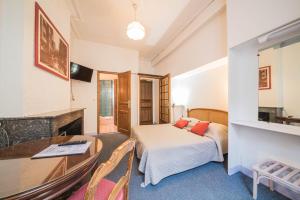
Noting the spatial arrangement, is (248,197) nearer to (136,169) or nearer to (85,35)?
(136,169)

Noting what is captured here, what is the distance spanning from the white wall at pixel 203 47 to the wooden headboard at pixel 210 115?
1.19 meters

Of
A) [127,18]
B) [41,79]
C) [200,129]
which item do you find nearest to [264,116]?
[200,129]

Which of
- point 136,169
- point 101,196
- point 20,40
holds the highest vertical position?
point 20,40

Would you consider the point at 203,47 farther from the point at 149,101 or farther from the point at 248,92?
the point at 149,101

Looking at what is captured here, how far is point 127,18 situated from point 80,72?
81.5 inches

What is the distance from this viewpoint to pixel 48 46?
5.67 ft

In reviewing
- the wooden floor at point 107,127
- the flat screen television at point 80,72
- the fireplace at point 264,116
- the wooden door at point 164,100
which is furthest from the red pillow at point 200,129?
the flat screen television at point 80,72

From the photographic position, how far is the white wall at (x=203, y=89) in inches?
116

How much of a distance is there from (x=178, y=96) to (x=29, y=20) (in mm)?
3997

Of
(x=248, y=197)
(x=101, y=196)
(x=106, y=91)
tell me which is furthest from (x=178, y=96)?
(x=106, y=91)

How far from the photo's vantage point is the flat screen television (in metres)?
3.61

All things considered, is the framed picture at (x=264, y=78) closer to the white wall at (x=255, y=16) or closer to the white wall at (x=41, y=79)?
the white wall at (x=255, y=16)

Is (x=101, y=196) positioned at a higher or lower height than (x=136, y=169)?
higher

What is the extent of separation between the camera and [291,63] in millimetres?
1541
